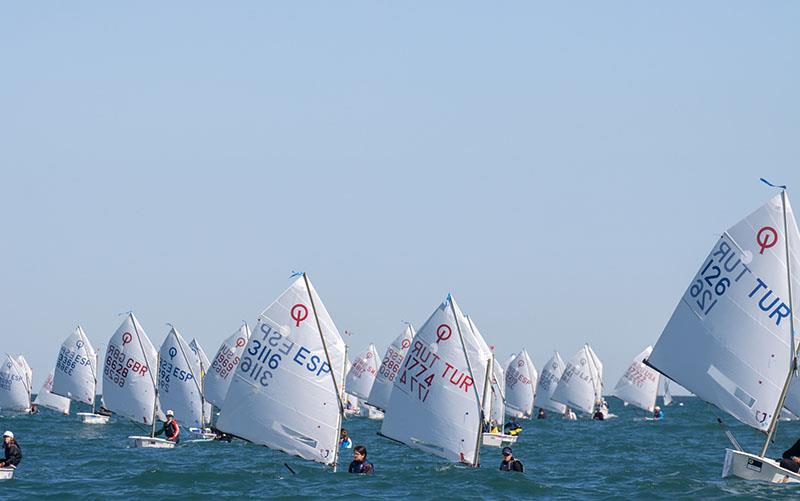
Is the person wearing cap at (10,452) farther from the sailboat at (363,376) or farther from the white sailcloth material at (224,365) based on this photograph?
the sailboat at (363,376)

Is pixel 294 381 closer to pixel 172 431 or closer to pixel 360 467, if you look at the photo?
pixel 360 467

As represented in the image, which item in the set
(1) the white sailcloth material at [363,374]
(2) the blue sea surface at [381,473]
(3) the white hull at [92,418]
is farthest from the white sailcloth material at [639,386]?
(3) the white hull at [92,418]

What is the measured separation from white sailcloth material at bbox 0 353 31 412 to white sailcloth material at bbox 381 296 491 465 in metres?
62.9

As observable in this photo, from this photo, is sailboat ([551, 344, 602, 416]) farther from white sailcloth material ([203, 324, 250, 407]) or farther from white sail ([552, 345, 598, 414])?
white sailcloth material ([203, 324, 250, 407])

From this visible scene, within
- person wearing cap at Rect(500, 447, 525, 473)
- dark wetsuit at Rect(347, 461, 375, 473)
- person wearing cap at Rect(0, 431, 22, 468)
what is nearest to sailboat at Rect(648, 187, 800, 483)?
person wearing cap at Rect(500, 447, 525, 473)

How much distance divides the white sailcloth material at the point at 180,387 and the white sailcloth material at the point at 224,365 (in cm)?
1074

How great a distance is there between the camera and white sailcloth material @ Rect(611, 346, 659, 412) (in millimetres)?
109625

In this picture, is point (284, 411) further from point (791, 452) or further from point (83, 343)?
point (83, 343)

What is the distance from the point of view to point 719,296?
35156mm

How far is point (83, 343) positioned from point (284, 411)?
4621cm

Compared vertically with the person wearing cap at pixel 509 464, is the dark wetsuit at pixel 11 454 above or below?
below

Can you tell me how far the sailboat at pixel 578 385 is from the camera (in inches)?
4215

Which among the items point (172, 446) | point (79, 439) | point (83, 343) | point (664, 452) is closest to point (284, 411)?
point (172, 446)

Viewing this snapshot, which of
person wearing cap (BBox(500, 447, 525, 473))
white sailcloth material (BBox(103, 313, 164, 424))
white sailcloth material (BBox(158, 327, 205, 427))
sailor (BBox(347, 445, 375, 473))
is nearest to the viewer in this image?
sailor (BBox(347, 445, 375, 473))
